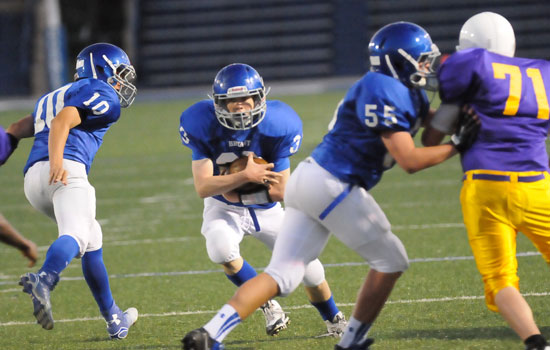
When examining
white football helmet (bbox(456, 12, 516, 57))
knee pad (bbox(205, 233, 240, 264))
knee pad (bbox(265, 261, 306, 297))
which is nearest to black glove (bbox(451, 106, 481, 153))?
white football helmet (bbox(456, 12, 516, 57))

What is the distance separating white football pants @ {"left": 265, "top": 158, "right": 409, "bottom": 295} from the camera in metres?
2.99

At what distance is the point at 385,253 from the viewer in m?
3.02

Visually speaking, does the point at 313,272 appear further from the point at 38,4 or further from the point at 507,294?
the point at 38,4

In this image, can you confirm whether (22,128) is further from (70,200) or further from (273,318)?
(273,318)

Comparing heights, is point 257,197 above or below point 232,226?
above

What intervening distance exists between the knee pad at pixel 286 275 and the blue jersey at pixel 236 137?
2.54 ft

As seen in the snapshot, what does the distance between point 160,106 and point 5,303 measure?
12248 millimetres

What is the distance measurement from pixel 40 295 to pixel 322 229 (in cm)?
111

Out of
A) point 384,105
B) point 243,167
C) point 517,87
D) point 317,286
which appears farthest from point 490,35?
point 317,286

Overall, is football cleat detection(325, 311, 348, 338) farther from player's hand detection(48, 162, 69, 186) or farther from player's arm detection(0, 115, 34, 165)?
player's arm detection(0, 115, 34, 165)

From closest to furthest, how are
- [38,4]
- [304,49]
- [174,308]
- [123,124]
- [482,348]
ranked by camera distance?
[482,348] → [174,308] → [123,124] → [38,4] → [304,49]

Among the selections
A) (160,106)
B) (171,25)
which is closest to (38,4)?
(171,25)

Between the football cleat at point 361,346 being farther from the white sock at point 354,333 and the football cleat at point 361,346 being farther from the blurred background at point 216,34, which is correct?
the blurred background at point 216,34

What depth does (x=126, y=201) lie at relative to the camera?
24.8 ft
